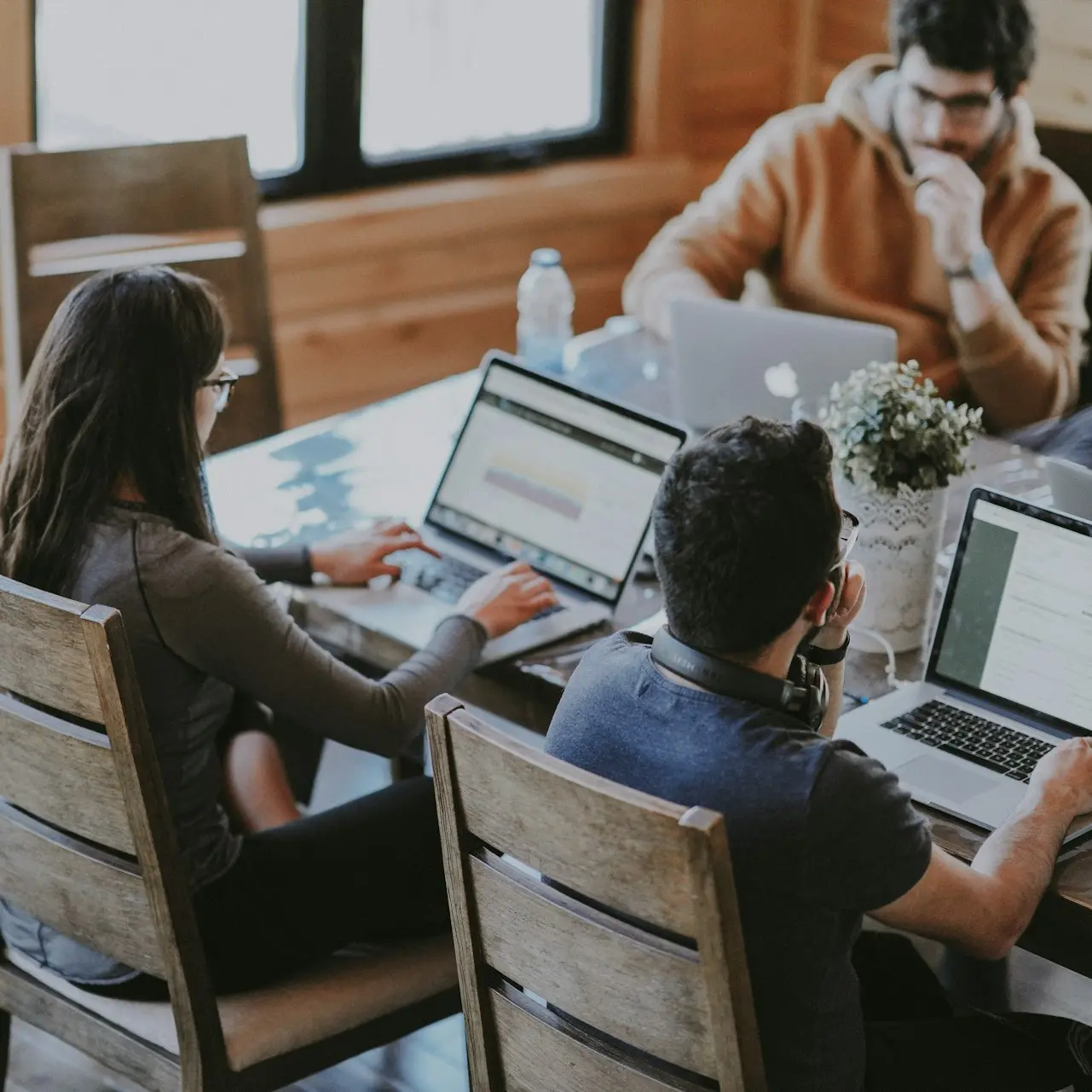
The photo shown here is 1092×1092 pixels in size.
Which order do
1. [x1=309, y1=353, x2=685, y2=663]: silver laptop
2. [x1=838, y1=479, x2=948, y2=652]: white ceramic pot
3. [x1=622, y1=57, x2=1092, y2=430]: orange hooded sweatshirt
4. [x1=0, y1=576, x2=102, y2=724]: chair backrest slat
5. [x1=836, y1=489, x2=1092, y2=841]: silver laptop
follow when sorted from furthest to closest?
1. [x1=622, y1=57, x2=1092, y2=430]: orange hooded sweatshirt
2. [x1=309, y1=353, x2=685, y2=663]: silver laptop
3. [x1=838, y1=479, x2=948, y2=652]: white ceramic pot
4. [x1=836, y1=489, x2=1092, y2=841]: silver laptop
5. [x1=0, y1=576, x2=102, y2=724]: chair backrest slat

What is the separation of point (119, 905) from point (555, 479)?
2.67 ft

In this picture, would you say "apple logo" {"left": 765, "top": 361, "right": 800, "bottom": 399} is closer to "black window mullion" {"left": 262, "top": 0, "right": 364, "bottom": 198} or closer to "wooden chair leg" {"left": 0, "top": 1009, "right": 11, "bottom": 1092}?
"wooden chair leg" {"left": 0, "top": 1009, "right": 11, "bottom": 1092}

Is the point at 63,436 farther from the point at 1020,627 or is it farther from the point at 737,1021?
the point at 1020,627

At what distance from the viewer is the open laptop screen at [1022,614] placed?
172 cm

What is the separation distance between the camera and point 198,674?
1.73 m

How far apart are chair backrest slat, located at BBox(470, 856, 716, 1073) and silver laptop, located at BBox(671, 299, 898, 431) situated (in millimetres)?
1041

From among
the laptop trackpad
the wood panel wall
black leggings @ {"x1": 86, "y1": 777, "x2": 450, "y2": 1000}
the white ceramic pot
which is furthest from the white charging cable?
the wood panel wall

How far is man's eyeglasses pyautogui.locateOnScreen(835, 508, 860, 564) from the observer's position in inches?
58.7

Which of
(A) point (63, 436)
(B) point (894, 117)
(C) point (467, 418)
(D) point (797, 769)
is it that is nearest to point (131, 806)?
(A) point (63, 436)

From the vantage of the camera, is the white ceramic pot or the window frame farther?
the window frame

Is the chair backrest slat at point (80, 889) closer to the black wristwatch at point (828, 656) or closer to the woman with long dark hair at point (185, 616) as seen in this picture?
the woman with long dark hair at point (185, 616)

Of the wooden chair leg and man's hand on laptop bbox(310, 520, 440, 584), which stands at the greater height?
man's hand on laptop bbox(310, 520, 440, 584)

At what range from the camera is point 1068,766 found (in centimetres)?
161

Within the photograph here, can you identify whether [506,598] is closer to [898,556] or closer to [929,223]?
[898,556]
